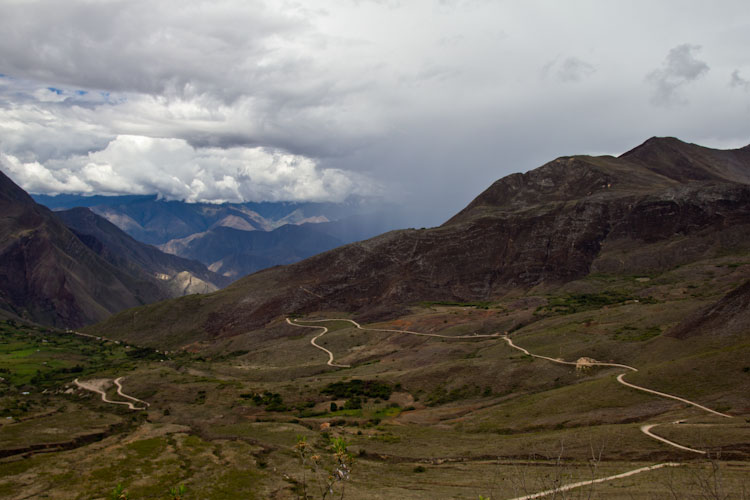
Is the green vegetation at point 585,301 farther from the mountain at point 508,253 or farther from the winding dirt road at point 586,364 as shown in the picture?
the mountain at point 508,253

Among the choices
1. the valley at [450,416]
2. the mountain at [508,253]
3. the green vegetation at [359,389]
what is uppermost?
the mountain at [508,253]

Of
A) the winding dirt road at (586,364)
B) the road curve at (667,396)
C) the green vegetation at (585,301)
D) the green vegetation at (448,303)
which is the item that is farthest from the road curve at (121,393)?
the green vegetation at (448,303)

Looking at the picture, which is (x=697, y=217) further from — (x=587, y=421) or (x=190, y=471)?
(x=190, y=471)

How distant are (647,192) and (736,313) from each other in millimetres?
114289

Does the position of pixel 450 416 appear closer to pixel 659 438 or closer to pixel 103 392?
pixel 659 438

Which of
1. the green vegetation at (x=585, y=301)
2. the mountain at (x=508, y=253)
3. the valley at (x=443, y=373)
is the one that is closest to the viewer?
the valley at (x=443, y=373)

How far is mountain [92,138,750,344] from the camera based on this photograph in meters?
136

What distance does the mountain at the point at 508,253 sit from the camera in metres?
136

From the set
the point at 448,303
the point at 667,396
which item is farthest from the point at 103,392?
the point at 448,303

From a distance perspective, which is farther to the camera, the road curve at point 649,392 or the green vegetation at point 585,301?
the green vegetation at point 585,301

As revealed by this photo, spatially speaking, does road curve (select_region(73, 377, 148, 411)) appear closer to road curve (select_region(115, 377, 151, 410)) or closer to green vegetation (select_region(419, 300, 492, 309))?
road curve (select_region(115, 377, 151, 410))

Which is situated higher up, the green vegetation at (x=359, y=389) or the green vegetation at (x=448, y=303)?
the green vegetation at (x=448, y=303)

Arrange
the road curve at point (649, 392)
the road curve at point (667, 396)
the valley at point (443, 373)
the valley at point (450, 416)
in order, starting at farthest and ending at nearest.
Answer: the road curve at point (667, 396)
the road curve at point (649, 392)
the valley at point (443, 373)
the valley at point (450, 416)

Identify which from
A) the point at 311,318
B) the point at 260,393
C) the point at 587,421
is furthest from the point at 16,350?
the point at 587,421
